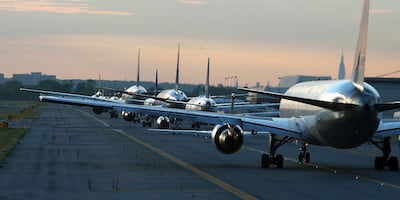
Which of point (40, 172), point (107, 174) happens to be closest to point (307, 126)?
point (107, 174)

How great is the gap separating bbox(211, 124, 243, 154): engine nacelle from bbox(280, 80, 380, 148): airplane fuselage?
9.84 feet

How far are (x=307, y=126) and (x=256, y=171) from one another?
2.97 m

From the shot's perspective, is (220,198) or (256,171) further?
(256,171)

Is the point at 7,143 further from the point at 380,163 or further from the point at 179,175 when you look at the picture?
the point at 380,163

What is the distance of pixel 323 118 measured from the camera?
→ 108 ft

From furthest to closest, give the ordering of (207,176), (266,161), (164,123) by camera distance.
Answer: (164,123) < (266,161) < (207,176)

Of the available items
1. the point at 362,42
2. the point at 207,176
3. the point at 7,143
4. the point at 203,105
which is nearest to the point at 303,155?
the point at 362,42

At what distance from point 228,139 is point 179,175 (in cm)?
373

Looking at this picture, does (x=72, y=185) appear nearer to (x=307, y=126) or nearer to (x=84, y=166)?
(x=84, y=166)

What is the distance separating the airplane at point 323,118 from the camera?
3088cm

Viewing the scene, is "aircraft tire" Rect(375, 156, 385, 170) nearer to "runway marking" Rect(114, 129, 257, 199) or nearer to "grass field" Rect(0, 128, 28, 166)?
"runway marking" Rect(114, 129, 257, 199)

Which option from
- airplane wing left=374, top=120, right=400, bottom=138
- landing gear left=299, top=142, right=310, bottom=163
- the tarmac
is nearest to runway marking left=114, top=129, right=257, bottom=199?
the tarmac

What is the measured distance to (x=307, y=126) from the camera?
35062 mm

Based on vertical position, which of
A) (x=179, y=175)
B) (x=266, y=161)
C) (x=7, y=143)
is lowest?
(x=7, y=143)
